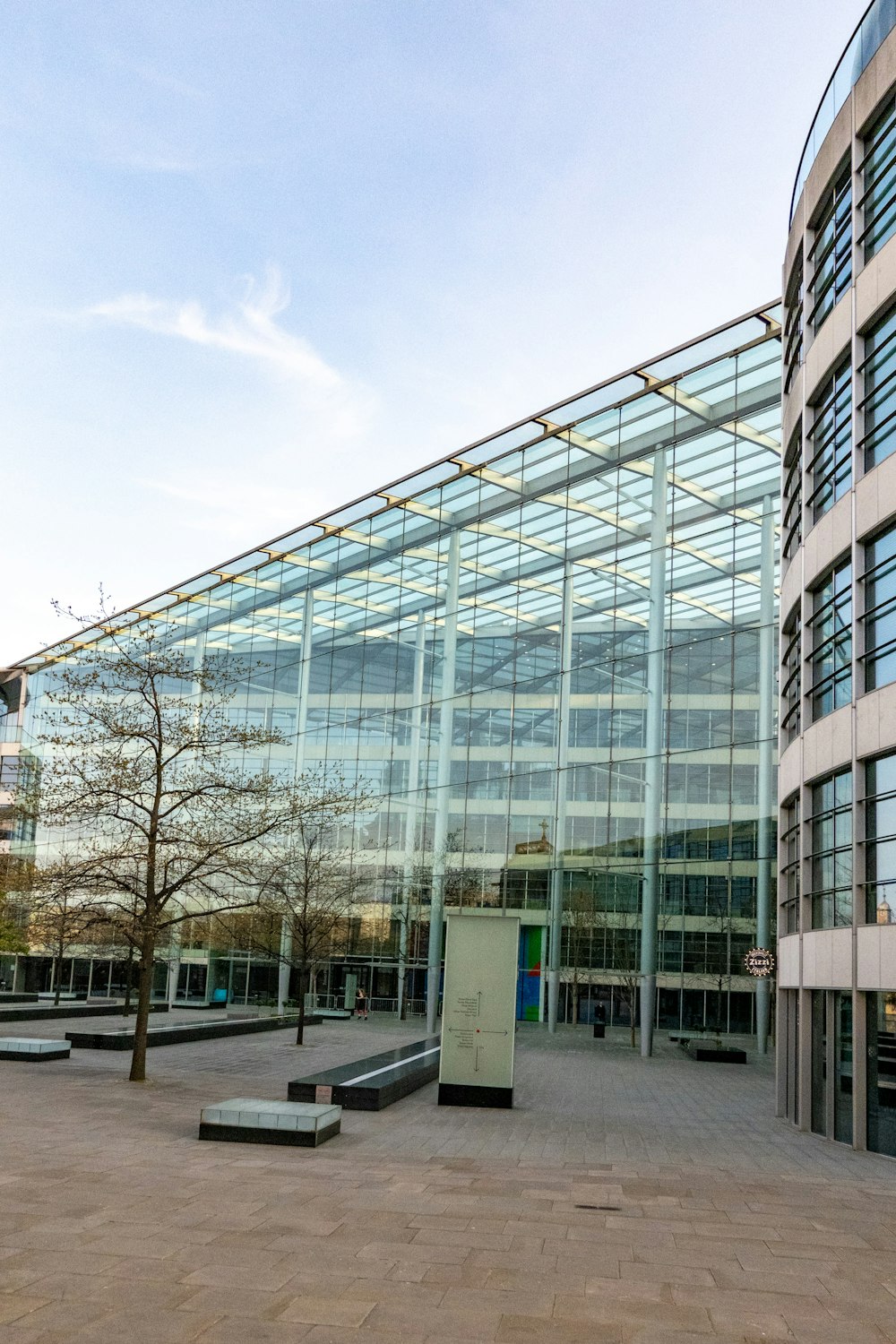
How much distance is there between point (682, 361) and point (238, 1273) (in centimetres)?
3036

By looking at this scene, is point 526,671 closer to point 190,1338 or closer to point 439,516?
point 439,516

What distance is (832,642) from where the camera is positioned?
19.7 metres

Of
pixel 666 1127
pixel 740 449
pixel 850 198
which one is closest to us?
pixel 666 1127

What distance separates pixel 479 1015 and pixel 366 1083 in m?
2.06

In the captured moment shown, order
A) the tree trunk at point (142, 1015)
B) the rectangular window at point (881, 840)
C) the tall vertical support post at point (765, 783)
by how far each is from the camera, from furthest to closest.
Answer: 1. the tall vertical support post at point (765, 783)
2. the tree trunk at point (142, 1015)
3. the rectangular window at point (881, 840)

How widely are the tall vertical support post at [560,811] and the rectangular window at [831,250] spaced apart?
55.0 feet

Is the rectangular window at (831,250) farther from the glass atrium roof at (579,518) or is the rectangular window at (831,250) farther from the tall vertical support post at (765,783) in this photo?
the tall vertical support post at (765,783)

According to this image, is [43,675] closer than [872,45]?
No

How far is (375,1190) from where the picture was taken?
1188cm

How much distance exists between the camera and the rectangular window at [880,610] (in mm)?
17219

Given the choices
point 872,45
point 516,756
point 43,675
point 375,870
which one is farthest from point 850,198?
point 43,675

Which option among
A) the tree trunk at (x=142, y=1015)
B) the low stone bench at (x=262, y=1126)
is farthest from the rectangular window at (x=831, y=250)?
the tree trunk at (x=142, y=1015)

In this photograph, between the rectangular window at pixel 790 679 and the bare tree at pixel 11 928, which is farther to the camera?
the bare tree at pixel 11 928

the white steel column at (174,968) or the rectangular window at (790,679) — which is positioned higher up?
the rectangular window at (790,679)
